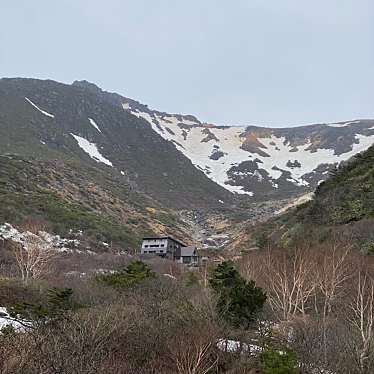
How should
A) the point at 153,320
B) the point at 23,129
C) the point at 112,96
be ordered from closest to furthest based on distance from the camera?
the point at 153,320
the point at 23,129
the point at 112,96

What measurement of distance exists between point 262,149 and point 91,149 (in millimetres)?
71404

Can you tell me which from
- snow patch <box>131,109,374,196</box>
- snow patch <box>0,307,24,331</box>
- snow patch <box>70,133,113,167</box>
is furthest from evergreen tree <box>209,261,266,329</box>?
snow patch <box>131,109,374,196</box>

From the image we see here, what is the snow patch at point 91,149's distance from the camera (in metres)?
103

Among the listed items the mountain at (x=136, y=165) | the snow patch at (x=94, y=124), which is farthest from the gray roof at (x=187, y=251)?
the snow patch at (x=94, y=124)

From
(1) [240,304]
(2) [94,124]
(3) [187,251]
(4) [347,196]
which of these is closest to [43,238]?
(3) [187,251]

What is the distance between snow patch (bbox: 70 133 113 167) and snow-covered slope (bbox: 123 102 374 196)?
1239 inches

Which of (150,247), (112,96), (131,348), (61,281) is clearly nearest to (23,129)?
(150,247)

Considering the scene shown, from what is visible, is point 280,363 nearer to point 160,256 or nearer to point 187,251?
point 160,256

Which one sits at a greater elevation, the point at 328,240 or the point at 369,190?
the point at 369,190

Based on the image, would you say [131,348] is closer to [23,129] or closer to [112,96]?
[23,129]

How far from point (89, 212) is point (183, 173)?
61327 millimetres

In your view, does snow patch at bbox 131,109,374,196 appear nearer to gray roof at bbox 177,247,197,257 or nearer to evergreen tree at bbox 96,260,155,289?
gray roof at bbox 177,247,197,257

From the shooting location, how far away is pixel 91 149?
10725 centimetres

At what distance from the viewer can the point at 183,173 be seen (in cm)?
11969
